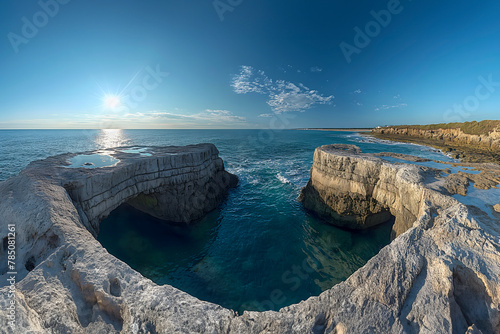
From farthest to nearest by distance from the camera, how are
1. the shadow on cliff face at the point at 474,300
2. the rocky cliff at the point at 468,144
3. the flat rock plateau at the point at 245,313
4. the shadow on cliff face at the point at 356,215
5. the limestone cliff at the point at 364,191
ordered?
the rocky cliff at the point at 468,144, the shadow on cliff face at the point at 356,215, the limestone cliff at the point at 364,191, the shadow on cliff face at the point at 474,300, the flat rock plateau at the point at 245,313

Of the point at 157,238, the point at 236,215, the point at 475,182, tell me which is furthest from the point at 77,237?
the point at 475,182

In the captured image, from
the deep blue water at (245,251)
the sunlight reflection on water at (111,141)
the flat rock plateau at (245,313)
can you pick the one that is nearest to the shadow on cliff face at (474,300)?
the flat rock plateau at (245,313)

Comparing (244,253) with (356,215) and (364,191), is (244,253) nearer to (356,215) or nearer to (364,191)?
(356,215)

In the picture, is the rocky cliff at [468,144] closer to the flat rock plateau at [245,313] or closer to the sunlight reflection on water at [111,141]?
the flat rock plateau at [245,313]

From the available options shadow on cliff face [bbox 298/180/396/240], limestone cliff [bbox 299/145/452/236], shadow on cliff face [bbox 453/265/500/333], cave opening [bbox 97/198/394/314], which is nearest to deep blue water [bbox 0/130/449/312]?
cave opening [bbox 97/198/394/314]

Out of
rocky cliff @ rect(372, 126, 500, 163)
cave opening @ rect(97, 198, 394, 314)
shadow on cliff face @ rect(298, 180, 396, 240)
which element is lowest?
cave opening @ rect(97, 198, 394, 314)

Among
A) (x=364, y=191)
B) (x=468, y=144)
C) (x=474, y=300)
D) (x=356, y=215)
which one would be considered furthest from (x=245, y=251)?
(x=468, y=144)

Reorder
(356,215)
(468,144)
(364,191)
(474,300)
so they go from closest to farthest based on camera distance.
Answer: (474,300) → (364,191) → (356,215) → (468,144)

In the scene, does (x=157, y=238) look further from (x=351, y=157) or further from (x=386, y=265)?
(x=351, y=157)

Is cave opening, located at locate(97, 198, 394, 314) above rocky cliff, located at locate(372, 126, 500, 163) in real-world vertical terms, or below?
below

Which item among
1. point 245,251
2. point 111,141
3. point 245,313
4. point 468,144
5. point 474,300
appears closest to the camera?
point 245,313

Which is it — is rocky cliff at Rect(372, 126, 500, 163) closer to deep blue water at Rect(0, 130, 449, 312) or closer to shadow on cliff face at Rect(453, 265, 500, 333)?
deep blue water at Rect(0, 130, 449, 312)
